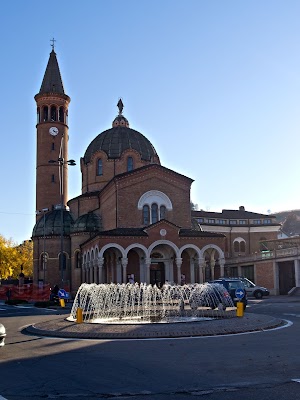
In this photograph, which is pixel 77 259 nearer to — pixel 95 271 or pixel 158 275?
pixel 95 271

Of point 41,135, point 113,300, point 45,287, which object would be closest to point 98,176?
point 41,135

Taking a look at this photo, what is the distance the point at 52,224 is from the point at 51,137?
40.9ft

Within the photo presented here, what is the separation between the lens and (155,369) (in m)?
10.2

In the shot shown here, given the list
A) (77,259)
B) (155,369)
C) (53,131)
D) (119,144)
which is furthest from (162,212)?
(155,369)

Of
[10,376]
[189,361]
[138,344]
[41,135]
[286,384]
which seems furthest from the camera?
[41,135]

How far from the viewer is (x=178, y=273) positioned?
1677 inches

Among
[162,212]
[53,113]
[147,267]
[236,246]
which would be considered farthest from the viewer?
[236,246]

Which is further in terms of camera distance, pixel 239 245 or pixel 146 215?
pixel 239 245

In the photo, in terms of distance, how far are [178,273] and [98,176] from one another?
17439mm

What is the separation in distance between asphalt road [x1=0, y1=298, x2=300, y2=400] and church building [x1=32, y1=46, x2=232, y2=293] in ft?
76.8

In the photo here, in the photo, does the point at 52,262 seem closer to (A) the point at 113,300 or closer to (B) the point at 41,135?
(B) the point at 41,135

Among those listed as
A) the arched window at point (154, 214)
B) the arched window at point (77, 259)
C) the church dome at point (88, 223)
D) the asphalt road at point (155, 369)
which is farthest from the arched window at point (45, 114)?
the asphalt road at point (155, 369)

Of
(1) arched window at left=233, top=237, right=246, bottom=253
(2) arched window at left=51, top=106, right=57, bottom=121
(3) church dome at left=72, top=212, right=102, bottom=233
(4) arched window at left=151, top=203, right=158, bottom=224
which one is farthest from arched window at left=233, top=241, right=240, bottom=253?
(2) arched window at left=51, top=106, right=57, bottom=121

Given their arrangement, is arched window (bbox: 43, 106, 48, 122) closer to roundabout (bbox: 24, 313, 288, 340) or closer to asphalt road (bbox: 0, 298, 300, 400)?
roundabout (bbox: 24, 313, 288, 340)
